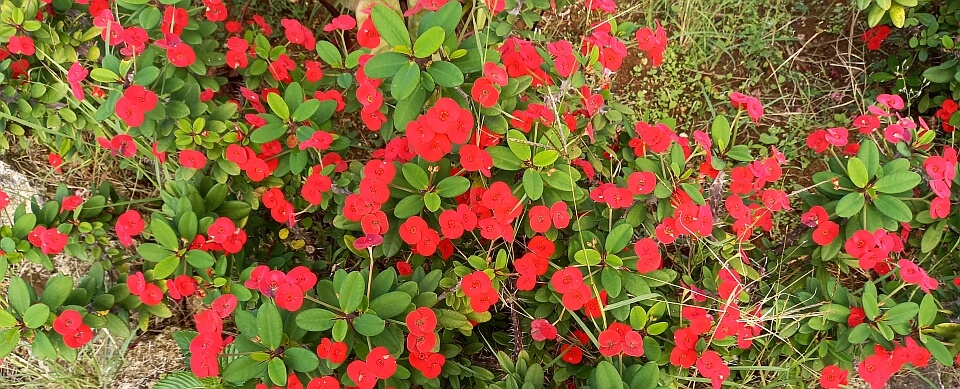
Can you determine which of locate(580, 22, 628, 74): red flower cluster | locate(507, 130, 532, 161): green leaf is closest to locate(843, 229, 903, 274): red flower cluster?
locate(580, 22, 628, 74): red flower cluster

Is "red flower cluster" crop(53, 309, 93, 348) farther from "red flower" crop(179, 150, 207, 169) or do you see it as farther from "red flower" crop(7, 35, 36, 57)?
"red flower" crop(7, 35, 36, 57)

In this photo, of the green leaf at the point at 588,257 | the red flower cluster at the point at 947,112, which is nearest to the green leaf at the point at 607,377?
the green leaf at the point at 588,257

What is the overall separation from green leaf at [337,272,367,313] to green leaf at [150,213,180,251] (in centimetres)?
54

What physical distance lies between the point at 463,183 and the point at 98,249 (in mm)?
1185

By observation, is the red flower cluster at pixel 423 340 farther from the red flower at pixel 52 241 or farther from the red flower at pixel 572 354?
the red flower at pixel 52 241

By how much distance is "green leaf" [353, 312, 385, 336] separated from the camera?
4.66 feet

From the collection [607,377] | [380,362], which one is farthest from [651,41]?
[380,362]

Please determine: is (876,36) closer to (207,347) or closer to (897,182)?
(897,182)

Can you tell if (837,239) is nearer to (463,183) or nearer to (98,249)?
(463,183)

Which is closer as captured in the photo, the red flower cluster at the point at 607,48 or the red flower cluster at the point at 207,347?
the red flower cluster at the point at 207,347

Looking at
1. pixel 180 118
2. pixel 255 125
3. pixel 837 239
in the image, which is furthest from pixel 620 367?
pixel 180 118

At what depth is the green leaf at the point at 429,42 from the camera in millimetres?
1370

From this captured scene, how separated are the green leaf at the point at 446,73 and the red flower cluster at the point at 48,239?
1.17 m

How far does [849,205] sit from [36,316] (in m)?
2.18
